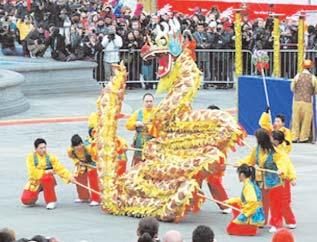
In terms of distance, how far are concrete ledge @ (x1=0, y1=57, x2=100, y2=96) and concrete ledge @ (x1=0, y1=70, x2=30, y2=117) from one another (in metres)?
2.11

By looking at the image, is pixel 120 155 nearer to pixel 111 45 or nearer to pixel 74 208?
pixel 74 208

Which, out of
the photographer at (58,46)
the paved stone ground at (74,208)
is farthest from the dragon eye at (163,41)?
the photographer at (58,46)

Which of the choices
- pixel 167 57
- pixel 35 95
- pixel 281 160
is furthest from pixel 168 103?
pixel 35 95

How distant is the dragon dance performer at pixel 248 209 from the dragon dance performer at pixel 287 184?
0.38m

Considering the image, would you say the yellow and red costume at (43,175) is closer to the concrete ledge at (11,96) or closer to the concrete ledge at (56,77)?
the concrete ledge at (11,96)

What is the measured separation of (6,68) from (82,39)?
2.27 metres

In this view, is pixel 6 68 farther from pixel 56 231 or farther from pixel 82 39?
pixel 56 231

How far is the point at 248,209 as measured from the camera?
1399cm

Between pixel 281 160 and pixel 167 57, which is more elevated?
pixel 167 57

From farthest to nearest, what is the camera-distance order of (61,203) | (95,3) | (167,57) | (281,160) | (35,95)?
(95,3), (35,95), (61,203), (167,57), (281,160)

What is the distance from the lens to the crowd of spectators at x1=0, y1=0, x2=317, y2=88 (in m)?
30.1

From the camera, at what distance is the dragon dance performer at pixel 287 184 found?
14.1 metres

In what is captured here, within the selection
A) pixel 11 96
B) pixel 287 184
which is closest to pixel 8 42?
pixel 11 96

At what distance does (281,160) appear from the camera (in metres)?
14.1
